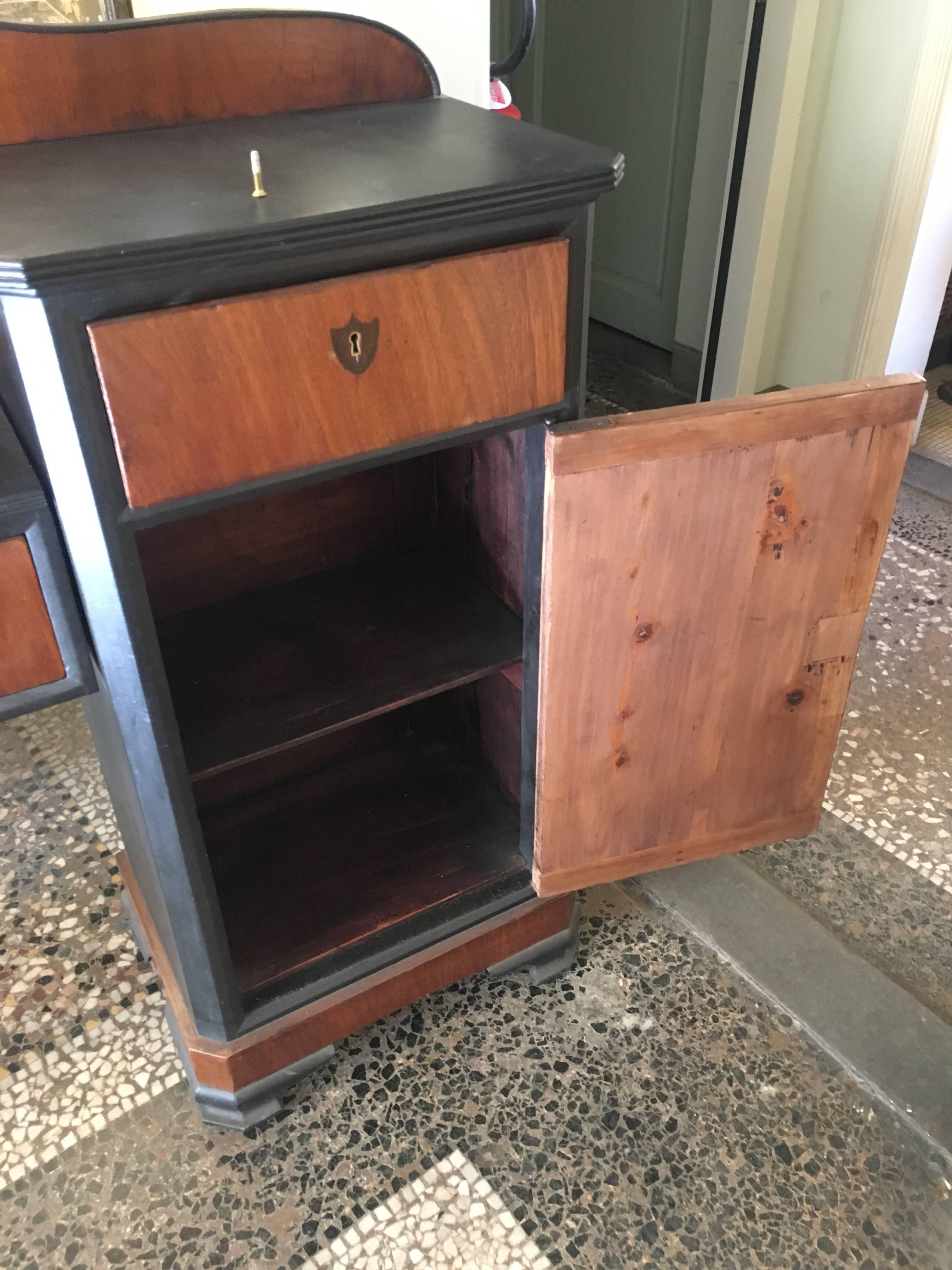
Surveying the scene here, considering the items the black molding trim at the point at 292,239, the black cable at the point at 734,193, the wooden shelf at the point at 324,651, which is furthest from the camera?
the black cable at the point at 734,193

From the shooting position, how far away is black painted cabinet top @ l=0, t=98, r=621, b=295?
2.12 ft

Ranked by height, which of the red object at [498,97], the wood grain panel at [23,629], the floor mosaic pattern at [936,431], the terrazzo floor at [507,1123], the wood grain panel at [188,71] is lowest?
the floor mosaic pattern at [936,431]

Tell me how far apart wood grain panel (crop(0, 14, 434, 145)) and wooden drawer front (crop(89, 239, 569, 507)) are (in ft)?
1.15

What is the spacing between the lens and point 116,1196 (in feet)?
3.56

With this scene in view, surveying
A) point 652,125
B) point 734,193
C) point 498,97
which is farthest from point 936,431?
point 498,97

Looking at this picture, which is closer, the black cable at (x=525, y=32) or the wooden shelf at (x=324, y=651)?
the wooden shelf at (x=324, y=651)

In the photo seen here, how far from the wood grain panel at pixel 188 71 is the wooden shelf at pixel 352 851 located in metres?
0.84

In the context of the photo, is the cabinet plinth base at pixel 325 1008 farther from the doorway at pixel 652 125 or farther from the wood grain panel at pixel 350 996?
the doorway at pixel 652 125

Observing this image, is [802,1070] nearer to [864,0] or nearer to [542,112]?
[864,0]

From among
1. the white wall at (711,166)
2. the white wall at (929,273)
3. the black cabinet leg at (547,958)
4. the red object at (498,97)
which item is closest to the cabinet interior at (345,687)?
the black cabinet leg at (547,958)

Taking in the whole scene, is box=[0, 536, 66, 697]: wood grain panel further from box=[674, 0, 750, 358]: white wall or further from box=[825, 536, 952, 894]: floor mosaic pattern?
box=[674, 0, 750, 358]: white wall

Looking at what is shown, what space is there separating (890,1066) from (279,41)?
1.33m

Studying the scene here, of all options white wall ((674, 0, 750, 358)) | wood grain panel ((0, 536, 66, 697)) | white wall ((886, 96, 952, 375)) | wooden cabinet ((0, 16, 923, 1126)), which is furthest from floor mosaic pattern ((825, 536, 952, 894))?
wood grain panel ((0, 536, 66, 697))

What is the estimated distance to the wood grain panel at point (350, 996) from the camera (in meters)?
1.09
